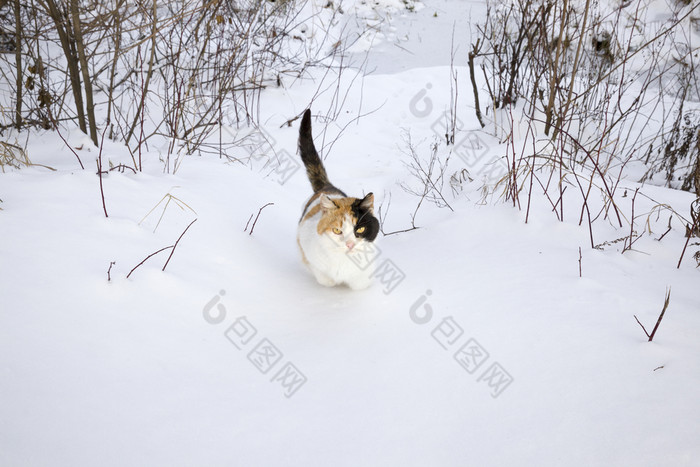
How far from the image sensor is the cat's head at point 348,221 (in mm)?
2279

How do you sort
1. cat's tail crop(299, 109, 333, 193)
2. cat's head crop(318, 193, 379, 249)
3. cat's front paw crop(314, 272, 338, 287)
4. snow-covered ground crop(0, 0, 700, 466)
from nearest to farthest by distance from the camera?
snow-covered ground crop(0, 0, 700, 466) < cat's head crop(318, 193, 379, 249) < cat's front paw crop(314, 272, 338, 287) < cat's tail crop(299, 109, 333, 193)

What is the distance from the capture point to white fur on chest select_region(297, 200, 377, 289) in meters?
Result: 2.29

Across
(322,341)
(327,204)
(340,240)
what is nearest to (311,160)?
(327,204)

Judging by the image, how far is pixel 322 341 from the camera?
1969 millimetres

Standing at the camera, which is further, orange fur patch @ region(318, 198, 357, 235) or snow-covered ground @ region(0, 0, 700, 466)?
orange fur patch @ region(318, 198, 357, 235)

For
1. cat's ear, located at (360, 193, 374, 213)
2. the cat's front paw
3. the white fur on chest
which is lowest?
the cat's front paw

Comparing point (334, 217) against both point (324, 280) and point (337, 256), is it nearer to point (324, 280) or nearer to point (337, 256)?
point (337, 256)

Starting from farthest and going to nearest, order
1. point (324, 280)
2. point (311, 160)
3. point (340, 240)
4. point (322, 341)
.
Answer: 1. point (311, 160)
2. point (324, 280)
3. point (340, 240)
4. point (322, 341)

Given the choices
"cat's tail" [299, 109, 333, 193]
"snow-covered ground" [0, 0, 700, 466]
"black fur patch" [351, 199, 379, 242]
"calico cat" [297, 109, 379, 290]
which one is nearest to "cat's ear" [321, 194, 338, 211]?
"calico cat" [297, 109, 379, 290]

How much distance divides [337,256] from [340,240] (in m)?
0.09

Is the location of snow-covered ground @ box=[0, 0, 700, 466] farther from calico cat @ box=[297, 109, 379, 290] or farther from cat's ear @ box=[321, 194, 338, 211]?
cat's ear @ box=[321, 194, 338, 211]

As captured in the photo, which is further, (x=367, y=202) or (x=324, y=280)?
(x=324, y=280)

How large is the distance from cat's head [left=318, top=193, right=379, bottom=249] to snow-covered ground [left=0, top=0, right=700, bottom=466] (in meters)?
0.33

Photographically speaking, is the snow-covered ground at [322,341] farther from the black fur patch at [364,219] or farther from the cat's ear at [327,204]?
the cat's ear at [327,204]
